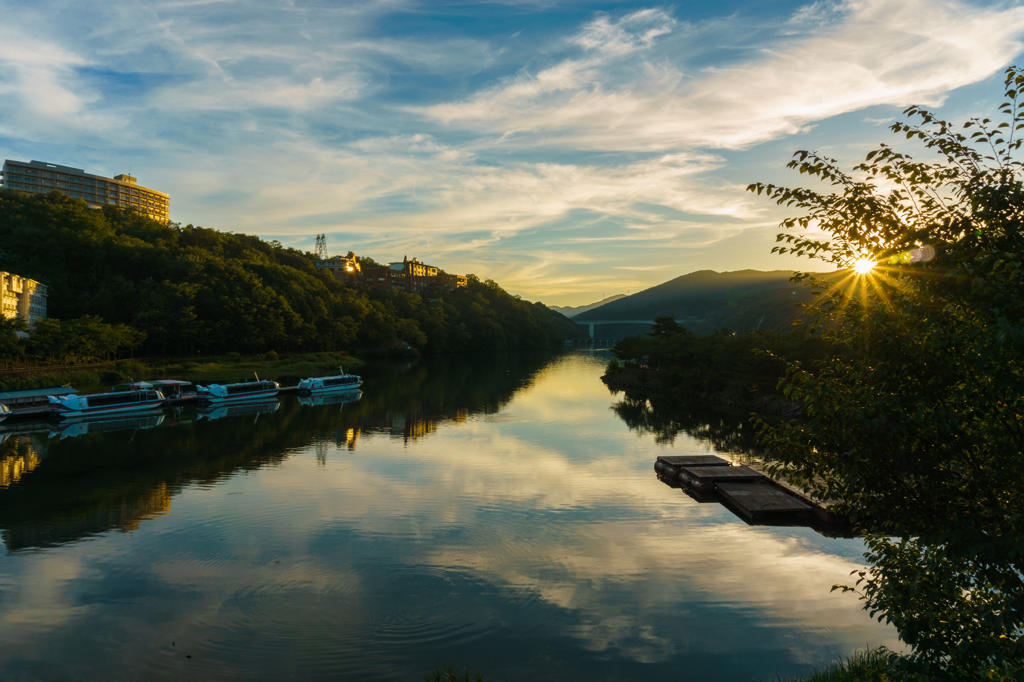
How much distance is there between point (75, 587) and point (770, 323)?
561ft

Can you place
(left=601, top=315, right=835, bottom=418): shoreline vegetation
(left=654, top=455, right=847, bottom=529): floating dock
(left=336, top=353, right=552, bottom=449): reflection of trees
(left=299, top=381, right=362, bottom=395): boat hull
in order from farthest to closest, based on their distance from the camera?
(left=299, top=381, right=362, bottom=395): boat hull, (left=601, top=315, right=835, bottom=418): shoreline vegetation, (left=336, top=353, right=552, bottom=449): reflection of trees, (left=654, top=455, right=847, bottom=529): floating dock

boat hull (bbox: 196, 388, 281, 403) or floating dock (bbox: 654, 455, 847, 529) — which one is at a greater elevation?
boat hull (bbox: 196, 388, 281, 403)

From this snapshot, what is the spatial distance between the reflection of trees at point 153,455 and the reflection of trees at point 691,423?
51.1ft

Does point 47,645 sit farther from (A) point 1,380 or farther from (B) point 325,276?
(B) point 325,276

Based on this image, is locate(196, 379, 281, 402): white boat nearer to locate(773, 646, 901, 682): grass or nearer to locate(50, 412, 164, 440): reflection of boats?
locate(50, 412, 164, 440): reflection of boats

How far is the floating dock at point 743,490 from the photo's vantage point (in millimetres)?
26141

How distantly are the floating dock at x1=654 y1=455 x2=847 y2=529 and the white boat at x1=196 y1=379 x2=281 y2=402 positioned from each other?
49.3 metres

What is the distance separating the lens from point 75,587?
1823 centimetres

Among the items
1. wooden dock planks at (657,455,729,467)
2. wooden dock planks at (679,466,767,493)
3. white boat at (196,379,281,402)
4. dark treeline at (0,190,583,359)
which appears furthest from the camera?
dark treeline at (0,190,583,359)

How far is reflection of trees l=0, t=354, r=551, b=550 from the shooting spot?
2553 cm

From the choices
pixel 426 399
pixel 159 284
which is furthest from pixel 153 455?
pixel 159 284

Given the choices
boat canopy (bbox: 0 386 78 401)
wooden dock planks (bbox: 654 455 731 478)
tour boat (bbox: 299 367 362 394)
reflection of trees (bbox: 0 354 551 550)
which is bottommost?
wooden dock planks (bbox: 654 455 731 478)

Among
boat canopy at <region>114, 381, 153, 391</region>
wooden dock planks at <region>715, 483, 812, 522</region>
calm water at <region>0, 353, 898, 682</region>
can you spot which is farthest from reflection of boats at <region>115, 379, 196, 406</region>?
wooden dock planks at <region>715, 483, 812, 522</region>

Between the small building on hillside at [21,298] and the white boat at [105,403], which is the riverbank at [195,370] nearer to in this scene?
the white boat at [105,403]
